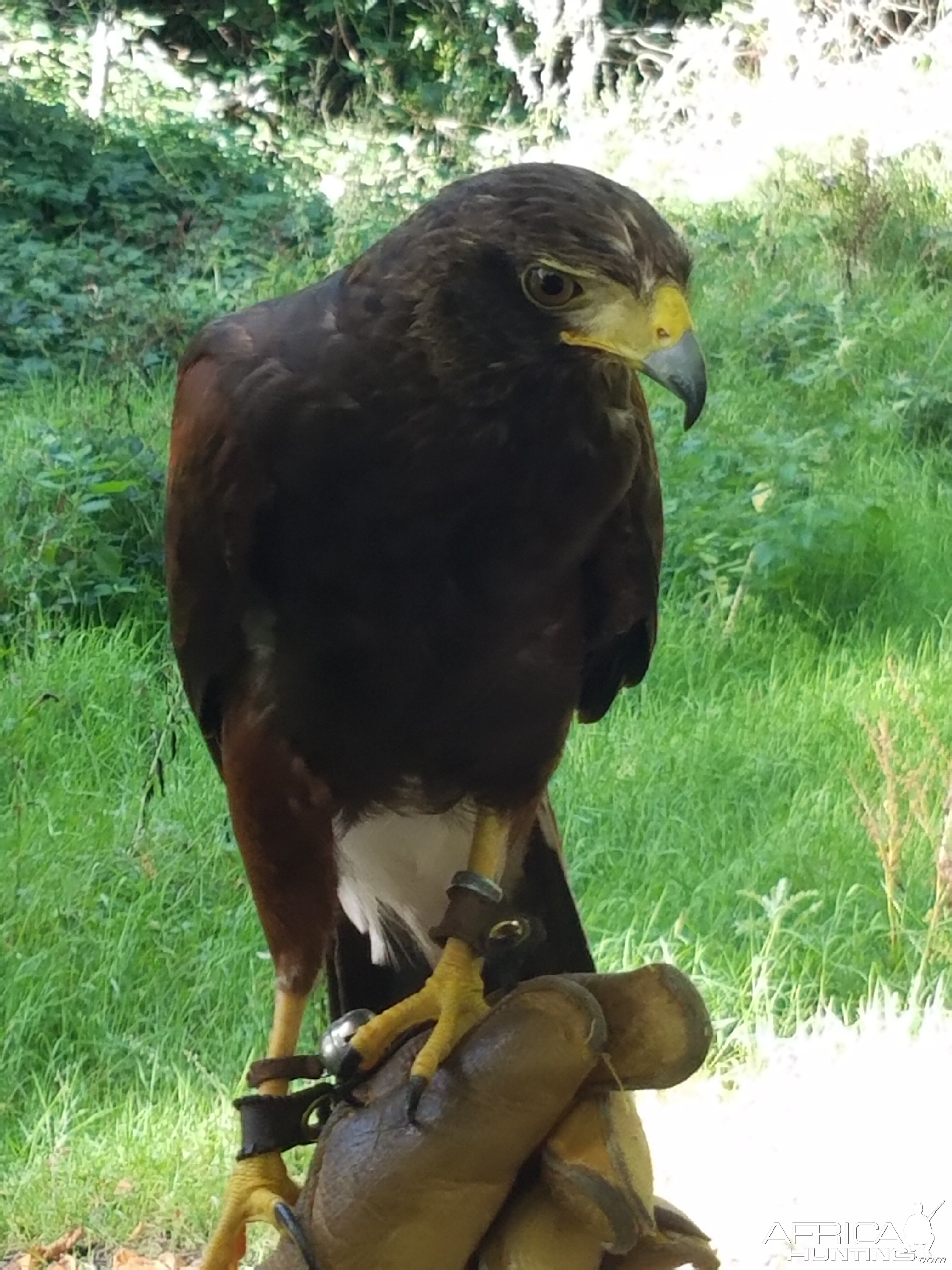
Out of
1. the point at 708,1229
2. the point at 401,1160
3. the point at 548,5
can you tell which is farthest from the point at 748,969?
the point at 548,5

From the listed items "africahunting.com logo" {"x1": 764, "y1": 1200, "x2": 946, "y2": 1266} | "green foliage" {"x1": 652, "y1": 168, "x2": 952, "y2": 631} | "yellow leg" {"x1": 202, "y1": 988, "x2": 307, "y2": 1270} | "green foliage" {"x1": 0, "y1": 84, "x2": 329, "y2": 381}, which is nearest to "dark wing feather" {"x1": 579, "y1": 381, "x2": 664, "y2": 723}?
"yellow leg" {"x1": 202, "y1": 988, "x2": 307, "y2": 1270}

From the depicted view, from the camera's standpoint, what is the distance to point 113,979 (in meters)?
2.56

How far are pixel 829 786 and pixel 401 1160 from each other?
2141 mm

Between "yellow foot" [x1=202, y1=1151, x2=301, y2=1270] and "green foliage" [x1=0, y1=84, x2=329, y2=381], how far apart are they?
3.22 m

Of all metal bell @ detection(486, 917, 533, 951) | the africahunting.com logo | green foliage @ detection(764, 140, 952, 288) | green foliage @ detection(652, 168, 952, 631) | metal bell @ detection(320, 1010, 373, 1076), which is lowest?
the africahunting.com logo

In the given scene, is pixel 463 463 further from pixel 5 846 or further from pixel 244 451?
pixel 5 846

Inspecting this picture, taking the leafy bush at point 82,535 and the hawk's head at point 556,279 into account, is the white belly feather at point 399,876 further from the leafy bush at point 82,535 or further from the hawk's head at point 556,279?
the leafy bush at point 82,535

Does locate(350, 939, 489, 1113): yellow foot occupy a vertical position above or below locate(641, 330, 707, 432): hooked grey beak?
below

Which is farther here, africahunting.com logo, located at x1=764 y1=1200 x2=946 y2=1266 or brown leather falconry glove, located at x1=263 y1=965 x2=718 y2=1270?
africahunting.com logo, located at x1=764 y1=1200 x2=946 y2=1266

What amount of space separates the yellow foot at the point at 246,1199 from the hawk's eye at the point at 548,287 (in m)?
1.05

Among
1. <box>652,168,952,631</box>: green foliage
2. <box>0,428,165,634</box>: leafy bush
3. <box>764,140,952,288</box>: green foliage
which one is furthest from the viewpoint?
<box>764,140,952,288</box>: green foliage

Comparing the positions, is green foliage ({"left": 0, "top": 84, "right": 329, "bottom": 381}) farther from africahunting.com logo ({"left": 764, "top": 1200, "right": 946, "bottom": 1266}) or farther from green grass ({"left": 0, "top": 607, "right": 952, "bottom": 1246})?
africahunting.com logo ({"left": 764, "top": 1200, "right": 946, "bottom": 1266})

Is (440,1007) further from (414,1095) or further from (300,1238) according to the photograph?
(300,1238)

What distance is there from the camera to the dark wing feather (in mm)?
1600
